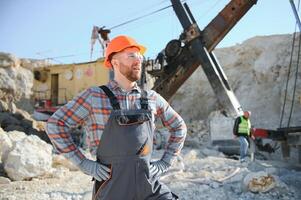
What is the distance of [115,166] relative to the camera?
226 cm

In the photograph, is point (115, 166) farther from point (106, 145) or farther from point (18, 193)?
point (18, 193)

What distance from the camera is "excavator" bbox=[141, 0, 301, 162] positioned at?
13.8 metres

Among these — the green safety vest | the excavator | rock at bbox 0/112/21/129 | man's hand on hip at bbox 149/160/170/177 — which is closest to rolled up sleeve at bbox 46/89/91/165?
man's hand on hip at bbox 149/160/170/177

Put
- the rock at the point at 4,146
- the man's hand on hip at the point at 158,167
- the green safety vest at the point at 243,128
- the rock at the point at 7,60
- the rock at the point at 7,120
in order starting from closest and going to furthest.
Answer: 1. the man's hand on hip at the point at 158,167
2. the rock at the point at 4,146
3. the green safety vest at the point at 243,128
4. the rock at the point at 7,120
5. the rock at the point at 7,60

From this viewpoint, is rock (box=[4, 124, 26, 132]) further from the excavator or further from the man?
the man

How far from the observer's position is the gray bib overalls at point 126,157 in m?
2.26

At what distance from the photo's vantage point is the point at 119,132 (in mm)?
2273

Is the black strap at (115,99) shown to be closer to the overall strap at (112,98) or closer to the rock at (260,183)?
the overall strap at (112,98)

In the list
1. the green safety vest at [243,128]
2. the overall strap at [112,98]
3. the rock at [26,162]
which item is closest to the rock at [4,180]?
the rock at [26,162]

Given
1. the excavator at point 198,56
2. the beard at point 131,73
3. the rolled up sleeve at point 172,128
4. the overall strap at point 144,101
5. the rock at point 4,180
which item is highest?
the excavator at point 198,56

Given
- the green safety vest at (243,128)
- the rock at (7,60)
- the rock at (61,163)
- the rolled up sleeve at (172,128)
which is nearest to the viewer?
the rolled up sleeve at (172,128)

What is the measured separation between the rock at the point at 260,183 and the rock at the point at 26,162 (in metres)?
3.47

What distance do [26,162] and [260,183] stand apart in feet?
12.7

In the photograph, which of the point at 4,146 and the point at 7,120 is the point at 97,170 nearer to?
the point at 4,146
